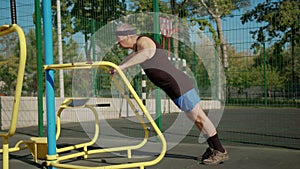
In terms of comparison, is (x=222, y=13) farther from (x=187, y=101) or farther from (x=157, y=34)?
(x=187, y=101)

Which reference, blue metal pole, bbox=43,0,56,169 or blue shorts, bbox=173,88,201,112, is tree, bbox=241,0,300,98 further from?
blue metal pole, bbox=43,0,56,169

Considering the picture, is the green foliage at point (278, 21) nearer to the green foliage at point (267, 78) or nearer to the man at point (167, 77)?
the green foliage at point (267, 78)

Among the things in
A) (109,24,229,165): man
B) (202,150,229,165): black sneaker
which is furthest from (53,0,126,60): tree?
(202,150,229,165): black sneaker

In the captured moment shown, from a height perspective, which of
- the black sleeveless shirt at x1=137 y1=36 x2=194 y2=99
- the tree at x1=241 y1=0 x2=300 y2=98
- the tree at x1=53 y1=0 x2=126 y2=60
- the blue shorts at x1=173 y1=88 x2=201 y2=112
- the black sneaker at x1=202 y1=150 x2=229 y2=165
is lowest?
the black sneaker at x1=202 y1=150 x2=229 y2=165

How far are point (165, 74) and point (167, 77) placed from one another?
39mm

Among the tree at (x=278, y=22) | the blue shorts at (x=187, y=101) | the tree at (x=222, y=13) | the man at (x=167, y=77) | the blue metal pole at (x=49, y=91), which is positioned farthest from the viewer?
A: the tree at (x=222, y=13)

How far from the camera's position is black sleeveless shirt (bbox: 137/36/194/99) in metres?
3.98

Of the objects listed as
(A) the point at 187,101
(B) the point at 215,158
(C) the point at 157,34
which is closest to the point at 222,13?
(C) the point at 157,34

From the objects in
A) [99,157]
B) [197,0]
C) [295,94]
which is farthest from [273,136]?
[197,0]

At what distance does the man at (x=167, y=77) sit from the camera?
388 centimetres

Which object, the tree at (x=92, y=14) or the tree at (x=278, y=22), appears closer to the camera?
the tree at (x=278, y=22)

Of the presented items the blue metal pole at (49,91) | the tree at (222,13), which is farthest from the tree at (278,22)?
the blue metal pole at (49,91)

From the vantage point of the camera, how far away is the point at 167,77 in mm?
4062

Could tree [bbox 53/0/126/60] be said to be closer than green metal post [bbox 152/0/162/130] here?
No
